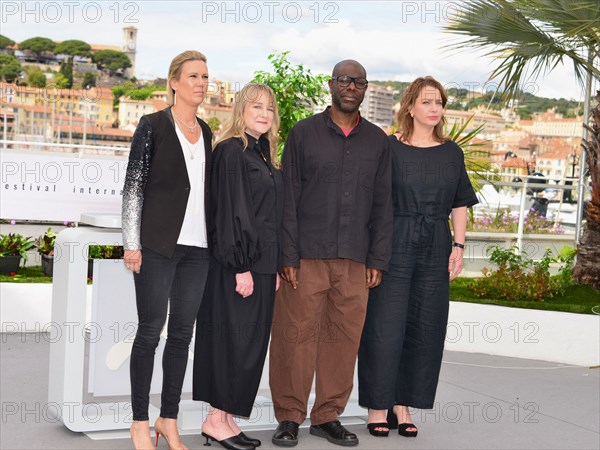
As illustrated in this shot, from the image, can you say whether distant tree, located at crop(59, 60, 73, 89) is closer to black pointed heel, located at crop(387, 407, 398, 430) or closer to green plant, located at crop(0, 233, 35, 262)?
green plant, located at crop(0, 233, 35, 262)

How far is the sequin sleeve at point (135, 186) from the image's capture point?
3.88m

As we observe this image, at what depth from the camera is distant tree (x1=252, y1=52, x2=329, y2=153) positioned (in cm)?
856

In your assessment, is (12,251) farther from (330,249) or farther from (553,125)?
(553,125)

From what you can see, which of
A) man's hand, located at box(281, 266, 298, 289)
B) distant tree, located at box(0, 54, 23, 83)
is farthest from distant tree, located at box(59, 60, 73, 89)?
man's hand, located at box(281, 266, 298, 289)

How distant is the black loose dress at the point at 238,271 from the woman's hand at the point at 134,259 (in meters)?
0.34

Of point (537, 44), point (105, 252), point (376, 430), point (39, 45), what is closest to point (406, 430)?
point (376, 430)

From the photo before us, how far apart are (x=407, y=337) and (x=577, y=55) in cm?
479

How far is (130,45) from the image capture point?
169250 millimetres

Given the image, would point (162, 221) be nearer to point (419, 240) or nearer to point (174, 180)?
point (174, 180)

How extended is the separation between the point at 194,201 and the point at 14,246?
5.35 m

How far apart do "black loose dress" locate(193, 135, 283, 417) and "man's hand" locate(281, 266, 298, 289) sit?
0.09 meters

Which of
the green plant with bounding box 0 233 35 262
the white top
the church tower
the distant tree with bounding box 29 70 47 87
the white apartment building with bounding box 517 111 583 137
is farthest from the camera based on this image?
the church tower

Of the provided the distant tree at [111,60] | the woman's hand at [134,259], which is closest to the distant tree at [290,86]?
the woman's hand at [134,259]

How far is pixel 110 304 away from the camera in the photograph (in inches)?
182
